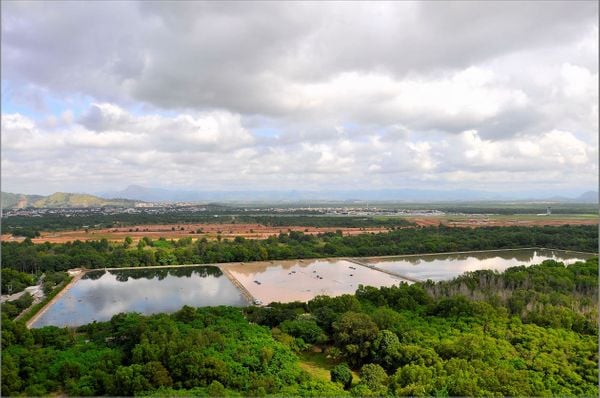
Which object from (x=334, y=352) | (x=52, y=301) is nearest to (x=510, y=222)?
(x=334, y=352)

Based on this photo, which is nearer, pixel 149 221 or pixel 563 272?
pixel 563 272

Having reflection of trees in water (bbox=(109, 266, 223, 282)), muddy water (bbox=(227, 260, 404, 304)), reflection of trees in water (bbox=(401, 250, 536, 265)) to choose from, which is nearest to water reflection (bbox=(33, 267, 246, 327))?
reflection of trees in water (bbox=(109, 266, 223, 282))

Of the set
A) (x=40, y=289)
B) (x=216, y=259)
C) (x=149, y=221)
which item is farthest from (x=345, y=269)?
(x=149, y=221)

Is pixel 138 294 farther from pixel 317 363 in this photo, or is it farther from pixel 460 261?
pixel 460 261

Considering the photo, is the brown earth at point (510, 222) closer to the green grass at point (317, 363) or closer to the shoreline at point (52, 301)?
the shoreline at point (52, 301)

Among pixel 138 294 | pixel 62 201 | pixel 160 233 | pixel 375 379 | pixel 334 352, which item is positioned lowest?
pixel 138 294

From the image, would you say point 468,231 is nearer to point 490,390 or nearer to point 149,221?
point 490,390
